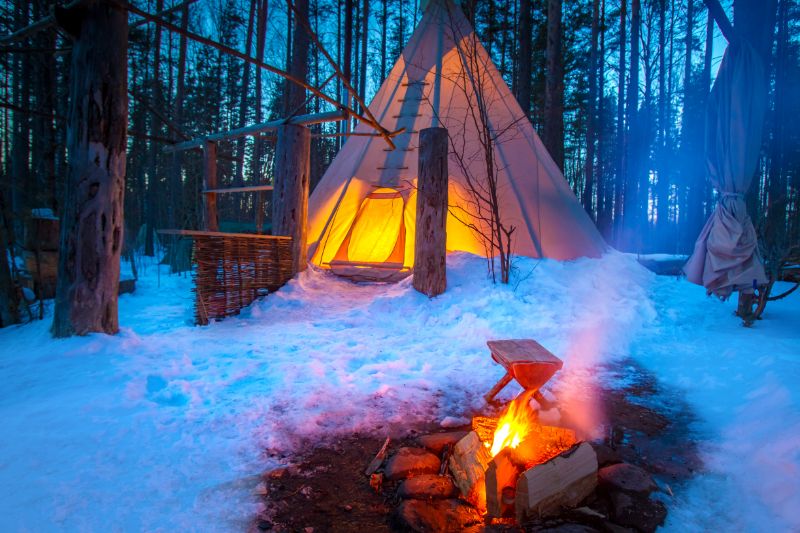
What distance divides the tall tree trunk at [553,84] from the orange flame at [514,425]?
8.19m

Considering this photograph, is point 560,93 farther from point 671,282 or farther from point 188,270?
point 188,270

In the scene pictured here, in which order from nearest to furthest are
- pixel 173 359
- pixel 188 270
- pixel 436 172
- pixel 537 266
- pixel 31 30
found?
pixel 173 359 < pixel 31 30 < pixel 436 172 < pixel 537 266 < pixel 188 270

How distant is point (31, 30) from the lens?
12.6ft

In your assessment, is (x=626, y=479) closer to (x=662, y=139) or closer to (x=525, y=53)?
(x=525, y=53)

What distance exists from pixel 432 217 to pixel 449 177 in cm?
196

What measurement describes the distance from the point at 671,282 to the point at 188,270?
11006 mm

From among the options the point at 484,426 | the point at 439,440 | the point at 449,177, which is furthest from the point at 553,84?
the point at 439,440

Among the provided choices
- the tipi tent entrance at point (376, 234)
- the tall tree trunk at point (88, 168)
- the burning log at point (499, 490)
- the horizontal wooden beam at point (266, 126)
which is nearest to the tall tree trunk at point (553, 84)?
the tipi tent entrance at point (376, 234)

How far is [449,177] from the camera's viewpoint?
7.87 meters

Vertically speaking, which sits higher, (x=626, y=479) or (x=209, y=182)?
(x=209, y=182)

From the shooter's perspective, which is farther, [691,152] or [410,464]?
[691,152]

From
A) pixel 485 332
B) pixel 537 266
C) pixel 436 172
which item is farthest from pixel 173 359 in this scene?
pixel 537 266

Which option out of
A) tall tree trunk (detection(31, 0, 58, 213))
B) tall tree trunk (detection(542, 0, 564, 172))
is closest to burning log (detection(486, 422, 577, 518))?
tall tree trunk (detection(31, 0, 58, 213))

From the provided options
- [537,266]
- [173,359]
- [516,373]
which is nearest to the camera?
[516,373]
